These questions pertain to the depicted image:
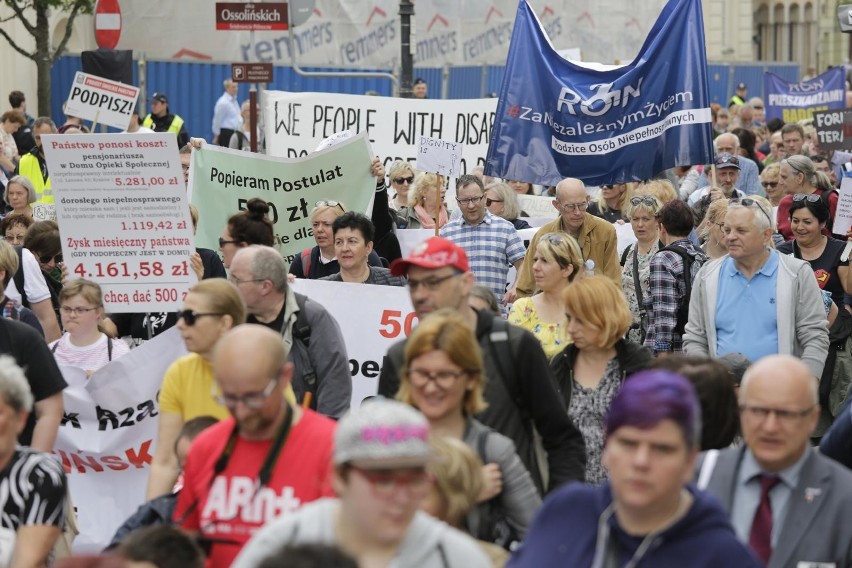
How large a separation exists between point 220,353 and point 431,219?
858cm

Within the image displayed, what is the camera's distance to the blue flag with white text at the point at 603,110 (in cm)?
1188

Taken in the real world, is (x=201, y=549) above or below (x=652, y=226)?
below

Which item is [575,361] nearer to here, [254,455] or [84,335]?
[254,455]

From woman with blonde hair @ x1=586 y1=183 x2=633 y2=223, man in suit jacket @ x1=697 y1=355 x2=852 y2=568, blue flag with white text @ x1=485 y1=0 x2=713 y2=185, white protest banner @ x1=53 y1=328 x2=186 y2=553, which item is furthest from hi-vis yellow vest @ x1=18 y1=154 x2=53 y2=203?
man in suit jacket @ x1=697 y1=355 x2=852 y2=568

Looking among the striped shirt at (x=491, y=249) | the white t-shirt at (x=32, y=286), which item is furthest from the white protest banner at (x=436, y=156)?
the white t-shirt at (x=32, y=286)

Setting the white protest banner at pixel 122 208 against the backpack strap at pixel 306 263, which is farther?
the backpack strap at pixel 306 263

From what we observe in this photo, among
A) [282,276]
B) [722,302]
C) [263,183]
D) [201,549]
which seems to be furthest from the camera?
[263,183]

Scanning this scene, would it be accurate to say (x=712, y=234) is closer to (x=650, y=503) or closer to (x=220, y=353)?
(x=220, y=353)

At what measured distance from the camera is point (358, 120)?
1605 centimetres

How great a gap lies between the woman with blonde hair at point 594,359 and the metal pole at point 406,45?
13033 millimetres

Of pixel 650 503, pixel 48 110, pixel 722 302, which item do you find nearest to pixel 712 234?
pixel 722 302

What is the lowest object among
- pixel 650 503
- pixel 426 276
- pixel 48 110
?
pixel 650 503

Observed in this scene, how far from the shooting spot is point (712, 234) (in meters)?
10.1

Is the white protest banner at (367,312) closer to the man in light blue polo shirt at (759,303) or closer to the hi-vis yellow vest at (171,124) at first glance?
the man in light blue polo shirt at (759,303)
